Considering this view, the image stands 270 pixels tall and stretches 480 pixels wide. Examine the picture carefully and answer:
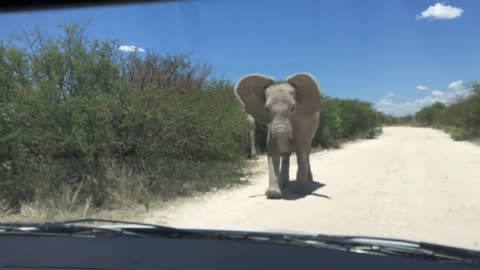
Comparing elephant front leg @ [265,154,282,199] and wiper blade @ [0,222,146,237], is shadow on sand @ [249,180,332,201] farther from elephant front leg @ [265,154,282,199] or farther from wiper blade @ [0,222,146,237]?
wiper blade @ [0,222,146,237]

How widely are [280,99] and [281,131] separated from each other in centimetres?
64

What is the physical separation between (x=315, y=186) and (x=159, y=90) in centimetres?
387

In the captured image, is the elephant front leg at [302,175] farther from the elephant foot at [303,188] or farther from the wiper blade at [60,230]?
the wiper blade at [60,230]

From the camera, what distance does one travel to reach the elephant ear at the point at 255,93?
11227 mm

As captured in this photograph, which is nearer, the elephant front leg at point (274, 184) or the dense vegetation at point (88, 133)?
the dense vegetation at point (88, 133)

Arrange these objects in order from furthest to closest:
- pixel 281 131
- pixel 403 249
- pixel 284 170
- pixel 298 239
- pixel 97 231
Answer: pixel 284 170
pixel 281 131
pixel 97 231
pixel 298 239
pixel 403 249

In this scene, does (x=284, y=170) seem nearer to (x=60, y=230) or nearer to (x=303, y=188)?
(x=303, y=188)

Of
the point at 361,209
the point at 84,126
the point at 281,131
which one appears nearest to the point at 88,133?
the point at 84,126

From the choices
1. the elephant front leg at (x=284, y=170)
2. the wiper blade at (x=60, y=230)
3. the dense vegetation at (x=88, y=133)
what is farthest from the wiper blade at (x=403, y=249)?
the elephant front leg at (x=284, y=170)

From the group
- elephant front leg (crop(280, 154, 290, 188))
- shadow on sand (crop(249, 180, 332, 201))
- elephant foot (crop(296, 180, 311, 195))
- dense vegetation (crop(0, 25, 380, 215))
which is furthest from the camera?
elephant front leg (crop(280, 154, 290, 188))

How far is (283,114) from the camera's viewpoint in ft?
34.7

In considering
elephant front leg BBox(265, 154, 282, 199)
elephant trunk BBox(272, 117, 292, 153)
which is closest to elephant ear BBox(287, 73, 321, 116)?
elephant trunk BBox(272, 117, 292, 153)

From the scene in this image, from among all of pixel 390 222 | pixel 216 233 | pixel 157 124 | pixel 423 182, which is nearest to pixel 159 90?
pixel 157 124

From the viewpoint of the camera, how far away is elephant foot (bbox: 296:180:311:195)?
437 inches
